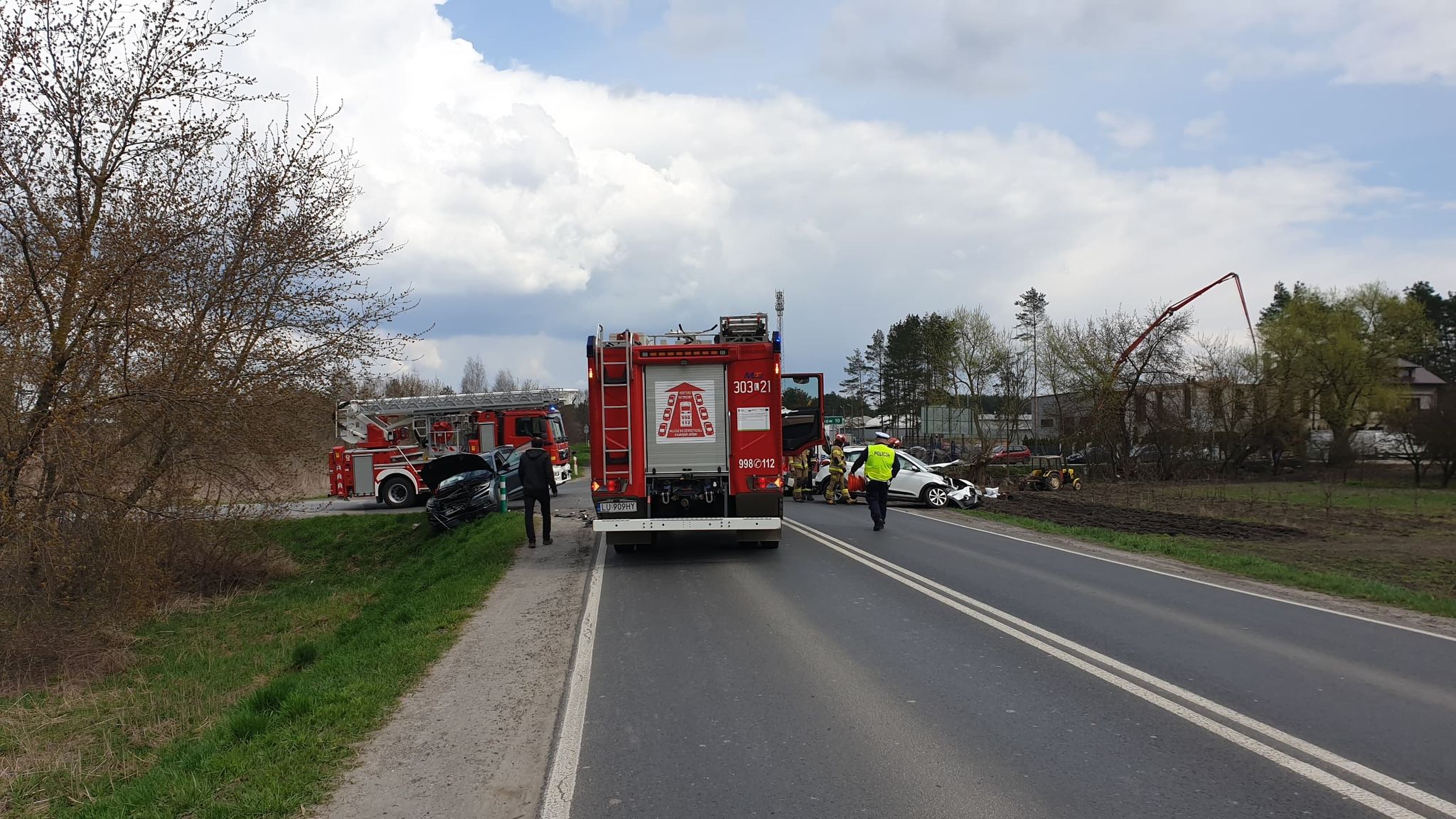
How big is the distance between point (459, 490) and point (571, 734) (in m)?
→ 15.8

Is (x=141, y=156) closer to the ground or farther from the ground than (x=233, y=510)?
farther from the ground

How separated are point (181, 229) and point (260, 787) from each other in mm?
9081

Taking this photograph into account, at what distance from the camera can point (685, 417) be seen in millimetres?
12859

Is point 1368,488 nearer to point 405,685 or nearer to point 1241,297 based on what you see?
point 1241,297

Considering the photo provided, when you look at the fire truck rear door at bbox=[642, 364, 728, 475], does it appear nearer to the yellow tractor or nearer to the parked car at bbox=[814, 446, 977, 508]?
the parked car at bbox=[814, 446, 977, 508]

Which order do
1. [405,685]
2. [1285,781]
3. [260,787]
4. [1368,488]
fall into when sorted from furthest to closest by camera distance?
[1368,488]
[405,685]
[260,787]
[1285,781]

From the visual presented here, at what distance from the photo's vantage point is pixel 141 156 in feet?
36.0

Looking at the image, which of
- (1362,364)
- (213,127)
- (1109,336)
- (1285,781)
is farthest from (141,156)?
(1362,364)

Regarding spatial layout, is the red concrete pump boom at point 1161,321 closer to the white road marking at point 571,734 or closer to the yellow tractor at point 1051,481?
the yellow tractor at point 1051,481

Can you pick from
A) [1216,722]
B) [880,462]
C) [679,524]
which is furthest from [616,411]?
[1216,722]

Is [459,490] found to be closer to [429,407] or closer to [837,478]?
[429,407]

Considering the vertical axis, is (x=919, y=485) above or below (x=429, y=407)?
below

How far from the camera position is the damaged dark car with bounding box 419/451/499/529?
20203 millimetres

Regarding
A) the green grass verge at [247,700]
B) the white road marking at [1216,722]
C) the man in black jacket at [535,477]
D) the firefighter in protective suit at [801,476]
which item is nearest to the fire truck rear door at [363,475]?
the green grass verge at [247,700]
